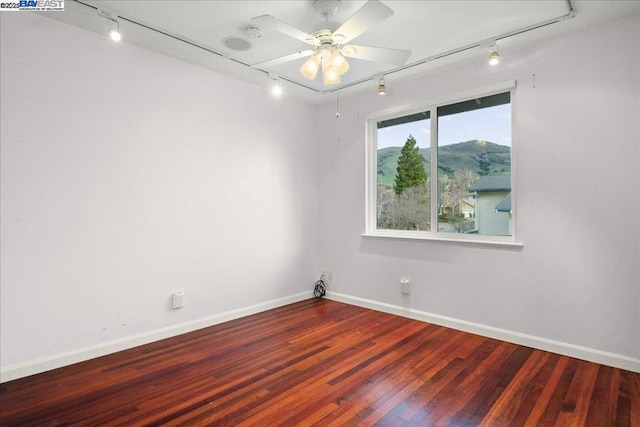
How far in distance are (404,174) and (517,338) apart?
2025mm

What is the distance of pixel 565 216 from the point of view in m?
2.84

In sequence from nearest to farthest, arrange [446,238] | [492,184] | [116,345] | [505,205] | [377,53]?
1. [377,53]
2. [116,345]
3. [505,205]
4. [492,184]
5. [446,238]

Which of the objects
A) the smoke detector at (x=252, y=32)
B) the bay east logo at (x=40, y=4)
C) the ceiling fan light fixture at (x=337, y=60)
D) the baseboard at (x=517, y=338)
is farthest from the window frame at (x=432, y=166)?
the bay east logo at (x=40, y=4)

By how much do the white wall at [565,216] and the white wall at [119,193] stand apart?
202cm

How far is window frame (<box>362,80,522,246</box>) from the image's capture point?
3.15 metres

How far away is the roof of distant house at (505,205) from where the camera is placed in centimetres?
322

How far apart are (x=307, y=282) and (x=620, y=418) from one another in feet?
10.8

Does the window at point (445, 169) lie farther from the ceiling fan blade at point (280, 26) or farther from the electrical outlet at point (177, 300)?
the electrical outlet at point (177, 300)

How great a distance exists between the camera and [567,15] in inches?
99.8

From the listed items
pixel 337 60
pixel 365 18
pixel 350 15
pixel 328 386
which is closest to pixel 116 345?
pixel 328 386

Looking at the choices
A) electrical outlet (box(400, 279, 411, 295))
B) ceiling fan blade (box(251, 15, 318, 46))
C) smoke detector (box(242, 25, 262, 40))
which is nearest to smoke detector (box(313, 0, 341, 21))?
ceiling fan blade (box(251, 15, 318, 46))

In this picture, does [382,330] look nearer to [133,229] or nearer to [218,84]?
[133,229]

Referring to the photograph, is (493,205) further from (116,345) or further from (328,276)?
(116,345)

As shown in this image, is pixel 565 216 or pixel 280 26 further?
pixel 565 216
